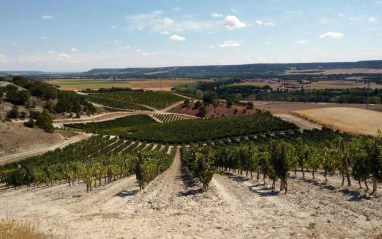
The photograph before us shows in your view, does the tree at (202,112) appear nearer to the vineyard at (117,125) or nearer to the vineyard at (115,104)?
the vineyard at (117,125)

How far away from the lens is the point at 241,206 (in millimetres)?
23812

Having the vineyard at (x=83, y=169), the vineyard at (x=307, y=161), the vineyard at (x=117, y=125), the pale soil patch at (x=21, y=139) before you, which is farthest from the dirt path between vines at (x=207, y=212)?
the vineyard at (x=117, y=125)

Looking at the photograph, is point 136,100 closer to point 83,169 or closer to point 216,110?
point 216,110

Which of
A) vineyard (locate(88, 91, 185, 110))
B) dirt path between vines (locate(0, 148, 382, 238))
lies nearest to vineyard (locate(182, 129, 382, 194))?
dirt path between vines (locate(0, 148, 382, 238))

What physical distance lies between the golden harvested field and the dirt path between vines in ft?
234

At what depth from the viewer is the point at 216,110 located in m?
157

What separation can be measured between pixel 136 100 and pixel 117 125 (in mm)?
58902

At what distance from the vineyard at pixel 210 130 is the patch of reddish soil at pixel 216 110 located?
39459 millimetres

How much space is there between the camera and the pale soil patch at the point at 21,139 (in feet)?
220

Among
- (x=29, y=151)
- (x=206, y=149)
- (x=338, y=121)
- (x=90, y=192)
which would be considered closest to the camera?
(x=90, y=192)

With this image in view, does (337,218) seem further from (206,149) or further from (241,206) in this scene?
(206,149)

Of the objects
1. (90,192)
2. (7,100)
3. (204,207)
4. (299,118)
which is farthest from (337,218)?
(7,100)

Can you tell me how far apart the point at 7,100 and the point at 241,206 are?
402 feet

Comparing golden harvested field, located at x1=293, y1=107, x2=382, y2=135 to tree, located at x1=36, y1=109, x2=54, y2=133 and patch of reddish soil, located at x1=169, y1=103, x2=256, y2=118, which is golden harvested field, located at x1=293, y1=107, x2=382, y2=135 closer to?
patch of reddish soil, located at x1=169, y1=103, x2=256, y2=118
